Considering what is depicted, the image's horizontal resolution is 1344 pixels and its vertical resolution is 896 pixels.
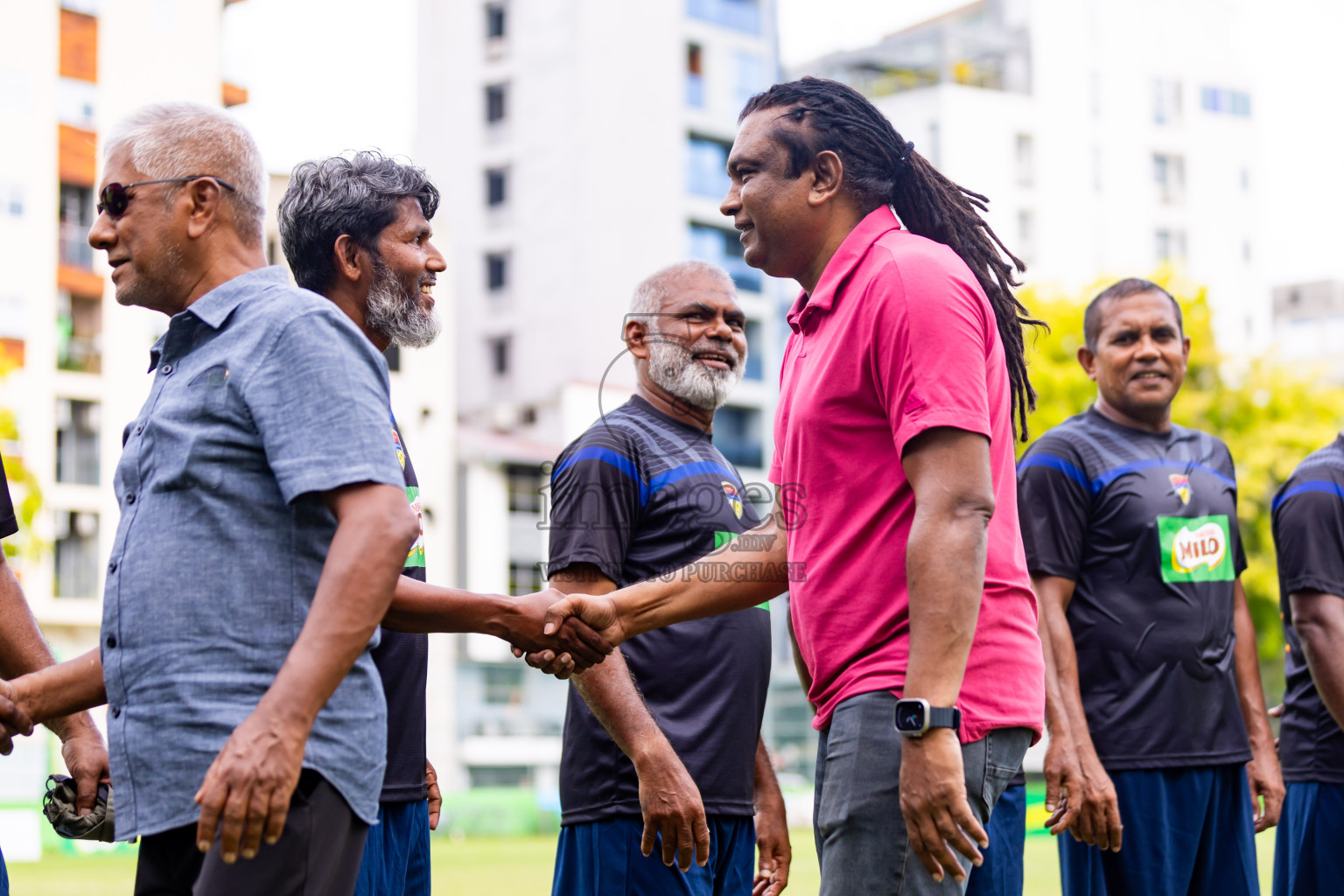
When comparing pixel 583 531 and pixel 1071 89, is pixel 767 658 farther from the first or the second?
pixel 1071 89

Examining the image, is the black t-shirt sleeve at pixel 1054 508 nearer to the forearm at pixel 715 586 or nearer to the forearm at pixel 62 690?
the forearm at pixel 715 586

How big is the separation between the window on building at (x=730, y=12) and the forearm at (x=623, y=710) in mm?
49794

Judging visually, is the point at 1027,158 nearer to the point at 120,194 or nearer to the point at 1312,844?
the point at 1312,844

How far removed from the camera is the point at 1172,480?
6312 mm

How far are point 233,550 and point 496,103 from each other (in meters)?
50.0

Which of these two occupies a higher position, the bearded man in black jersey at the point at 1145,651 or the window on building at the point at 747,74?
the window on building at the point at 747,74

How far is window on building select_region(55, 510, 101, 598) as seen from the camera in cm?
3750

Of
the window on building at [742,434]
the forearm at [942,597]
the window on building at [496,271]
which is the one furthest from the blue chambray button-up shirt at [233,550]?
the window on building at [496,271]

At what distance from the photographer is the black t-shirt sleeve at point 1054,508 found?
6.16 m

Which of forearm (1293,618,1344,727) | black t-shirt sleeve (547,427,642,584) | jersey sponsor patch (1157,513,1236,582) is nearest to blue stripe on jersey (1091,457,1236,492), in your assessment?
jersey sponsor patch (1157,513,1236,582)

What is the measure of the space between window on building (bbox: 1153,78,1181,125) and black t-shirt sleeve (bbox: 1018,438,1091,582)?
58.6 m

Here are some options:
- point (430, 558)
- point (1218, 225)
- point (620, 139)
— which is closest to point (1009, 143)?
point (1218, 225)

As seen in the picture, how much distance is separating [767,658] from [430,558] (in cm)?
3818

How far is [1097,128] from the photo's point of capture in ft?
196
